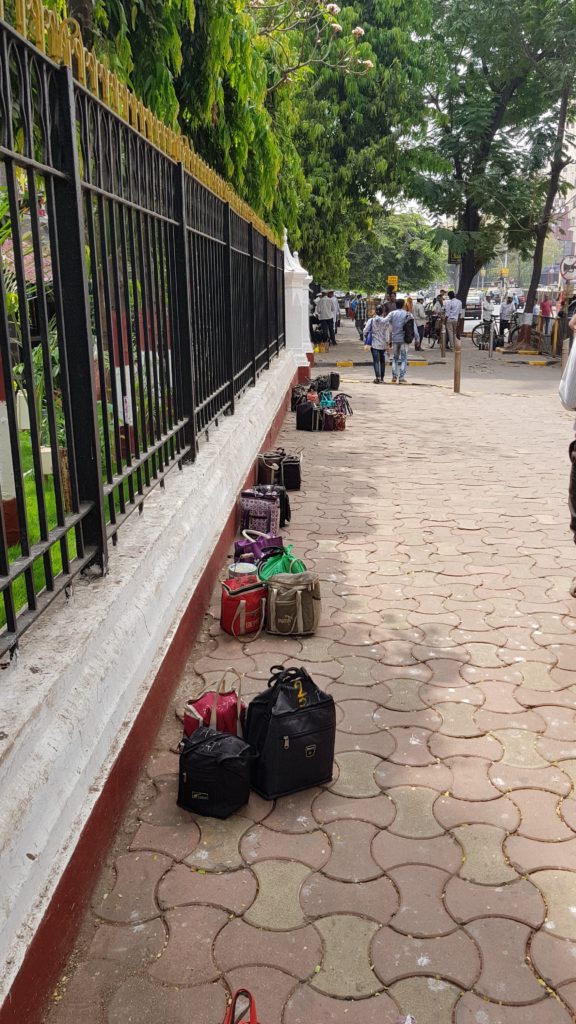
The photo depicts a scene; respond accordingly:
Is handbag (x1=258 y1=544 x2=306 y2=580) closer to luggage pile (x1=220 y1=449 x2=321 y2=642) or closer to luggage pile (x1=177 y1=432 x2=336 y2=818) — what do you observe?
luggage pile (x1=220 y1=449 x2=321 y2=642)

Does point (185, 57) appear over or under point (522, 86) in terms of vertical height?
under

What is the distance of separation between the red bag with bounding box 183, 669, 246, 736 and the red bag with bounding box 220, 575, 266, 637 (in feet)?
3.29

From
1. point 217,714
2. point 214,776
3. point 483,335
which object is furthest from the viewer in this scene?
point 483,335

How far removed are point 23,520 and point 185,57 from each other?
5.68 meters

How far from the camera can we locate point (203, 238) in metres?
5.31

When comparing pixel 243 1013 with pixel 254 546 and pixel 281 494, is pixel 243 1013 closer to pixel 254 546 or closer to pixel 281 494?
pixel 254 546

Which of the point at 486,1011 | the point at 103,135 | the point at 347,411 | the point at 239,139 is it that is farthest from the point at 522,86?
the point at 486,1011

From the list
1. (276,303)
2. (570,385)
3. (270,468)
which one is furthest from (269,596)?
(276,303)

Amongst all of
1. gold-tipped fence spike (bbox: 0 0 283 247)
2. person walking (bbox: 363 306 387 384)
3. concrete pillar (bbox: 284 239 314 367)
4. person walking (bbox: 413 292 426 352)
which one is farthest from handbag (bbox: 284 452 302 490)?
person walking (bbox: 413 292 426 352)

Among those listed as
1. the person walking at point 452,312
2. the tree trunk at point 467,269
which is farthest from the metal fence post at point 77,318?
the tree trunk at point 467,269

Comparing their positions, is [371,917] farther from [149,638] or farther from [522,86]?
[522,86]

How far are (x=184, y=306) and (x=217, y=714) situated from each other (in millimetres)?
2382

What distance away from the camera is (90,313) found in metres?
2.87

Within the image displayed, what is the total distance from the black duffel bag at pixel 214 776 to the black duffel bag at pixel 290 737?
0.25 feet
